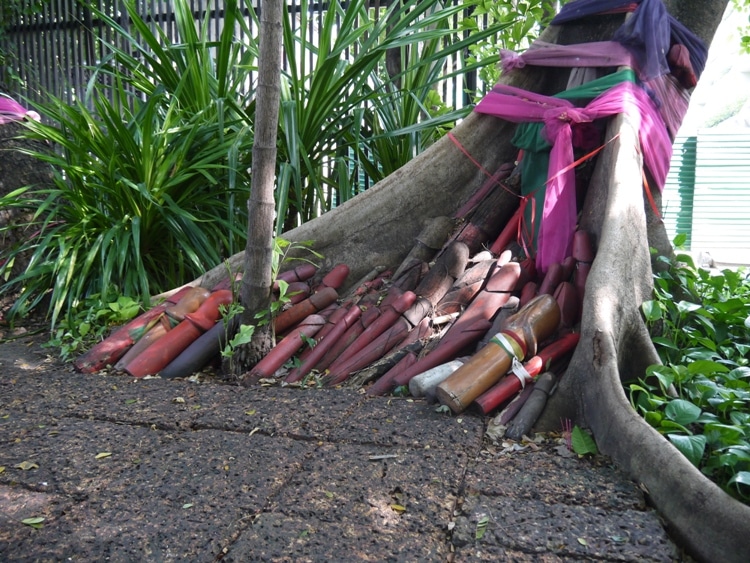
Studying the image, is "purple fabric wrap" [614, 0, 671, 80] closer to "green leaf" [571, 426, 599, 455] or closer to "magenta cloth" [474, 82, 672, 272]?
"magenta cloth" [474, 82, 672, 272]

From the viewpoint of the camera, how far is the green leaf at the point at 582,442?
2.01 meters

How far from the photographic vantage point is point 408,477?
1.87m

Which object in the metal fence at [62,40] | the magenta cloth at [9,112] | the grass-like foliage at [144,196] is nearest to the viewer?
the grass-like foliage at [144,196]

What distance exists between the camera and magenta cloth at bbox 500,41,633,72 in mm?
3172

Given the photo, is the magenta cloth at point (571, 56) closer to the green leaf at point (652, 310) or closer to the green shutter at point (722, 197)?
the green leaf at point (652, 310)

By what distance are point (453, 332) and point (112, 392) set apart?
135cm

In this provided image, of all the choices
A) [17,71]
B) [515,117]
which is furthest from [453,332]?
[17,71]

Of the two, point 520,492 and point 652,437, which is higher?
point 652,437

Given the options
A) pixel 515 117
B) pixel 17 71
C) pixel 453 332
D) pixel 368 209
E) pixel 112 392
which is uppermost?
pixel 17 71

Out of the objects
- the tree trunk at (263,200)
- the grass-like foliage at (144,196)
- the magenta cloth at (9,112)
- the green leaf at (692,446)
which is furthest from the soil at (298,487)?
the magenta cloth at (9,112)

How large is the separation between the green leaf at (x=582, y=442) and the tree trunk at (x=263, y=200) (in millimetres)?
1397

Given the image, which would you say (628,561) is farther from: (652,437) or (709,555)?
(652,437)

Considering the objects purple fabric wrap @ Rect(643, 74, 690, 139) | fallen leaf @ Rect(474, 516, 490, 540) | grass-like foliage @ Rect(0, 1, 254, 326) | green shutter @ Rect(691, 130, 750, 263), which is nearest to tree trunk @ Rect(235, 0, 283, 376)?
grass-like foliage @ Rect(0, 1, 254, 326)

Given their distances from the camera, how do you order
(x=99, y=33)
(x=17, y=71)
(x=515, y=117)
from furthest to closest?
1. (x=17, y=71)
2. (x=99, y=33)
3. (x=515, y=117)
